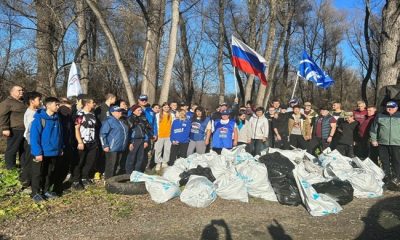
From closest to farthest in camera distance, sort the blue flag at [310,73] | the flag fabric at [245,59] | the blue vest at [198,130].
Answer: the blue vest at [198,130]
the flag fabric at [245,59]
the blue flag at [310,73]

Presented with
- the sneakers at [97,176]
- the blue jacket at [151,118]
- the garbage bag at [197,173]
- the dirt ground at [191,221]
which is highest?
the blue jacket at [151,118]

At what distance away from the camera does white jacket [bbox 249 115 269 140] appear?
33.2ft

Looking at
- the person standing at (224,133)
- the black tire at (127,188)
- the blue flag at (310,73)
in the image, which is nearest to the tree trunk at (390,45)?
the blue flag at (310,73)

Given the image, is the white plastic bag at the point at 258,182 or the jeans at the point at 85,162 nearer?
the white plastic bag at the point at 258,182

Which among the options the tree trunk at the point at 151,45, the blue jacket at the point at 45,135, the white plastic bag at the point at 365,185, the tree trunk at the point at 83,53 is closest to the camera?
the blue jacket at the point at 45,135

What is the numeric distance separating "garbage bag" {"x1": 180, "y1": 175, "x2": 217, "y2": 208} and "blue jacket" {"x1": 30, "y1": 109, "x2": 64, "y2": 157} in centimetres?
227

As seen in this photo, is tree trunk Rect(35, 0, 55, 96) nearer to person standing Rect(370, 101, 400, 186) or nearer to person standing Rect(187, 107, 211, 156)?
person standing Rect(187, 107, 211, 156)

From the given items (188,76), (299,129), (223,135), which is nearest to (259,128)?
(299,129)

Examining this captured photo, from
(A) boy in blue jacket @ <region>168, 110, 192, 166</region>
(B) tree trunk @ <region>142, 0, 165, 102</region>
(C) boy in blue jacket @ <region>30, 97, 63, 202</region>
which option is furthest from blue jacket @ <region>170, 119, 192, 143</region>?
(B) tree trunk @ <region>142, 0, 165, 102</region>

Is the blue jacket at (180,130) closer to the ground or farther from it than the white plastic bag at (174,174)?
farther from it

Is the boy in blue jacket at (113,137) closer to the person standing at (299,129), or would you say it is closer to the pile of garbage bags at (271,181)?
the pile of garbage bags at (271,181)

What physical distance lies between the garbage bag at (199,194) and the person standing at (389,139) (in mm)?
3844

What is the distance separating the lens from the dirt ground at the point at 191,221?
17.1 ft

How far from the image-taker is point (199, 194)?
20.9ft
